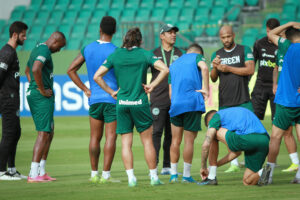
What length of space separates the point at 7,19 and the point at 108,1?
5.18 metres

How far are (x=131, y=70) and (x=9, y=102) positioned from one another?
2.39m

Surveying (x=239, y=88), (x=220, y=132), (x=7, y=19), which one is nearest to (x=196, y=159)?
(x=239, y=88)

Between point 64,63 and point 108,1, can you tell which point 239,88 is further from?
point 108,1

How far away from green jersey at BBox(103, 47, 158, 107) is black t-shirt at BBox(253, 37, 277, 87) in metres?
3.22

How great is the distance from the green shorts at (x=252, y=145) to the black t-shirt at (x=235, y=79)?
51.9 inches

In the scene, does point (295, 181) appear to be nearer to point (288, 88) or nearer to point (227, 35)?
point (288, 88)

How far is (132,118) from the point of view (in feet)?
23.4

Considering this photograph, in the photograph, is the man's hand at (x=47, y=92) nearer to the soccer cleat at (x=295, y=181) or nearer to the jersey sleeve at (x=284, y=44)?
the jersey sleeve at (x=284, y=44)

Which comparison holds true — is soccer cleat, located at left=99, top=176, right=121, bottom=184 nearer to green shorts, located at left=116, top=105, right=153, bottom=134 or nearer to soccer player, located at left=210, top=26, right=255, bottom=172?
green shorts, located at left=116, top=105, right=153, bottom=134

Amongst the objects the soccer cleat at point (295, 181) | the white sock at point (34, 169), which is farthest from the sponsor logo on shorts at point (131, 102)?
the soccer cleat at point (295, 181)

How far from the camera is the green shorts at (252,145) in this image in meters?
7.00

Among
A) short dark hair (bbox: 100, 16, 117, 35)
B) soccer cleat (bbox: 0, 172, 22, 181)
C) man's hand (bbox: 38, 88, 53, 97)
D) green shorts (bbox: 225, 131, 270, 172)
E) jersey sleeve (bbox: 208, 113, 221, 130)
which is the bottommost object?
soccer cleat (bbox: 0, 172, 22, 181)

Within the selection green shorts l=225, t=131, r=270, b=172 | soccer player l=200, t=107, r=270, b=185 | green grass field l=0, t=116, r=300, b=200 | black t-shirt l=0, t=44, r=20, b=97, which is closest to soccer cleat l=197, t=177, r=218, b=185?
soccer player l=200, t=107, r=270, b=185

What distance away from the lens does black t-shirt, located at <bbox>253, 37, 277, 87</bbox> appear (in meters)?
9.48
